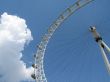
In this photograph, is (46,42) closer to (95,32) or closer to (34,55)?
(34,55)

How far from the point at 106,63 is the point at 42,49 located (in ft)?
78.1

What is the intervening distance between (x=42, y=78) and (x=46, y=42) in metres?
9.09

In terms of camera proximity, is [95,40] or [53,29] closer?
[95,40]

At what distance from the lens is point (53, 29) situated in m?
175

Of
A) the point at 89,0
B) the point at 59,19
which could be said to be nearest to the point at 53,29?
the point at 59,19

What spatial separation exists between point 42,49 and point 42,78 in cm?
757

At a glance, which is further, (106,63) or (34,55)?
(34,55)

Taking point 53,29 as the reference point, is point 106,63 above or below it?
below

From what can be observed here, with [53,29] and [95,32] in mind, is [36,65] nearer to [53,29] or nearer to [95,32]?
[53,29]

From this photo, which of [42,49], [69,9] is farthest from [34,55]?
[69,9]

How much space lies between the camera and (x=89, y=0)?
166 m

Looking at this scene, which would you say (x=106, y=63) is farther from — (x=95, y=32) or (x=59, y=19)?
(x=59, y=19)

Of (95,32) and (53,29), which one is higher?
(53,29)

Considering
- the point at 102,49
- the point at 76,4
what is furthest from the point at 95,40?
the point at 76,4
